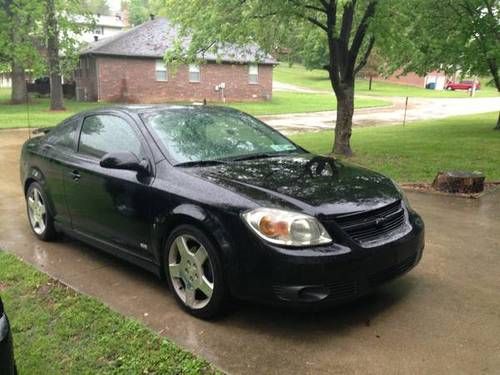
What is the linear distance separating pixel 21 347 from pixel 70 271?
143 centimetres

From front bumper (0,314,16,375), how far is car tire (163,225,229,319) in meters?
1.58

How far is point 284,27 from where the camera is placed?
1323 cm

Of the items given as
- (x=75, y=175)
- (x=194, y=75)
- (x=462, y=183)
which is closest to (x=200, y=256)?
(x=75, y=175)

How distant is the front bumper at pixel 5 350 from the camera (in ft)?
7.98

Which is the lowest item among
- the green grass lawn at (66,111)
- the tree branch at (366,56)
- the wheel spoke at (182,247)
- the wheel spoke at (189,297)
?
the green grass lawn at (66,111)

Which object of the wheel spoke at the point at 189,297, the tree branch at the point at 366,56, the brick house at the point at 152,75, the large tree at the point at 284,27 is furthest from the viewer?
the brick house at the point at 152,75

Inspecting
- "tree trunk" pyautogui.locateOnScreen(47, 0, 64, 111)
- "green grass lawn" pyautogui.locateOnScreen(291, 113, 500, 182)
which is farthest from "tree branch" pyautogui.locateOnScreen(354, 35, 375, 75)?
"tree trunk" pyautogui.locateOnScreen(47, 0, 64, 111)

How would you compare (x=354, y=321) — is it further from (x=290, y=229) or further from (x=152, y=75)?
(x=152, y=75)

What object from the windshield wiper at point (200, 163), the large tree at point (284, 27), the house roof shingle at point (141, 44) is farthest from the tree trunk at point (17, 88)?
the windshield wiper at point (200, 163)

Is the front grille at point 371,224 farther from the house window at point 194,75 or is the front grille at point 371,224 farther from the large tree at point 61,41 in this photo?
the house window at point 194,75

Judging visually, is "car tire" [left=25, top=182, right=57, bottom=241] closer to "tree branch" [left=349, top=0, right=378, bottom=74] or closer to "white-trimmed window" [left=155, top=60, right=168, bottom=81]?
"tree branch" [left=349, top=0, right=378, bottom=74]

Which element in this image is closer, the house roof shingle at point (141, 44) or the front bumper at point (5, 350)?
the front bumper at point (5, 350)

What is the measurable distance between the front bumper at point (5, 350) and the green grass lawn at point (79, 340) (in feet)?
3.16

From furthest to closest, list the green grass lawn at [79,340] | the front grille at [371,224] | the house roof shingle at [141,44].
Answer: the house roof shingle at [141,44]
the front grille at [371,224]
the green grass lawn at [79,340]
